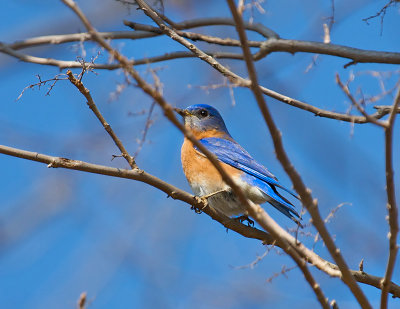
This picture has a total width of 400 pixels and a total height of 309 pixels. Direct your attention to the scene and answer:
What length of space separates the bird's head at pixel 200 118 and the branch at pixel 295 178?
3.63m

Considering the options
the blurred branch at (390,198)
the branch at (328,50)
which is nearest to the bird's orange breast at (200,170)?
the branch at (328,50)

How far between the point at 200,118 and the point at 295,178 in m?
3.76

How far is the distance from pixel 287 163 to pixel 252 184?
8.32 ft

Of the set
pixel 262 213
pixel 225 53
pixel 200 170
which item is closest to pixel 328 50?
pixel 225 53

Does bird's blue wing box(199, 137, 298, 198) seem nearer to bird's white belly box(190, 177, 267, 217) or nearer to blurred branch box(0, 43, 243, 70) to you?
bird's white belly box(190, 177, 267, 217)

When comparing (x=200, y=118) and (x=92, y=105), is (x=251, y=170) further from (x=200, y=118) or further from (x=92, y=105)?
(x=92, y=105)

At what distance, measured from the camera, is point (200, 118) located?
221 inches

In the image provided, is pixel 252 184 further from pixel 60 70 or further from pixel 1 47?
pixel 1 47

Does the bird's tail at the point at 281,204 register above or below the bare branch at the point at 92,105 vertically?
above

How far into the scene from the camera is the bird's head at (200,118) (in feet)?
18.2

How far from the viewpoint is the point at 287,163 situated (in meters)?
1.84

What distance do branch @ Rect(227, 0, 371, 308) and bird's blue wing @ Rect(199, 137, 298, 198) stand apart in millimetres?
2210

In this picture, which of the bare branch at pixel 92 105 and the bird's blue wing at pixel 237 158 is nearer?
the bare branch at pixel 92 105

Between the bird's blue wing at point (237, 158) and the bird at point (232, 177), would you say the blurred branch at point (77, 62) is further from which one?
the bird's blue wing at point (237, 158)
